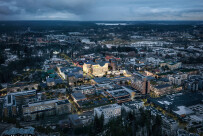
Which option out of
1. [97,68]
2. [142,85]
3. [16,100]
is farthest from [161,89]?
[16,100]

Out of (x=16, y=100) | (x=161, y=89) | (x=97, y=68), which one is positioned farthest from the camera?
(x=97, y=68)

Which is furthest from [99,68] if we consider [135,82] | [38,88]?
[38,88]

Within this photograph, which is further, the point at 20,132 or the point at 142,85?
the point at 142,85

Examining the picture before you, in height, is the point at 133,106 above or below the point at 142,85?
below

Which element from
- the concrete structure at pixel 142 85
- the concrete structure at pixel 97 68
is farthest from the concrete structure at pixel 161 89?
the concrete structure at pixel 97 68

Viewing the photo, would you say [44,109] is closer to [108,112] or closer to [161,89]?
[108,112]

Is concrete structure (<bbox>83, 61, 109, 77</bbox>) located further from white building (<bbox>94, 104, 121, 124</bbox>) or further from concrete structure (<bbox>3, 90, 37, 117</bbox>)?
white building (<bbox>94, 104, 121, 124</bbox>)

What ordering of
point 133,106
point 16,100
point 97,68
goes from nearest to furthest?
point 133,106 < point 16,100 < point 97,68

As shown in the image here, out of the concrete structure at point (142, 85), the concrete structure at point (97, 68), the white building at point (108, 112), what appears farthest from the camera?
the concrete structure at point (97, 68)

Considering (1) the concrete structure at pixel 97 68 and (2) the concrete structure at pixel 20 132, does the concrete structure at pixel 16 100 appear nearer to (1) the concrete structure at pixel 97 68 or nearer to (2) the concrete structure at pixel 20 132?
(2) the concrete structure at pixel 20 132

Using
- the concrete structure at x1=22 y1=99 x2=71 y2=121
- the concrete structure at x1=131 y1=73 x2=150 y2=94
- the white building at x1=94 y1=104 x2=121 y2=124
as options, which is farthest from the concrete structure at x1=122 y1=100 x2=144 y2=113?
the concrete structure at x1=22 y1=99 x2=71 y2=121

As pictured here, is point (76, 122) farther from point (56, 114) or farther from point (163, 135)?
point (163, 135)
